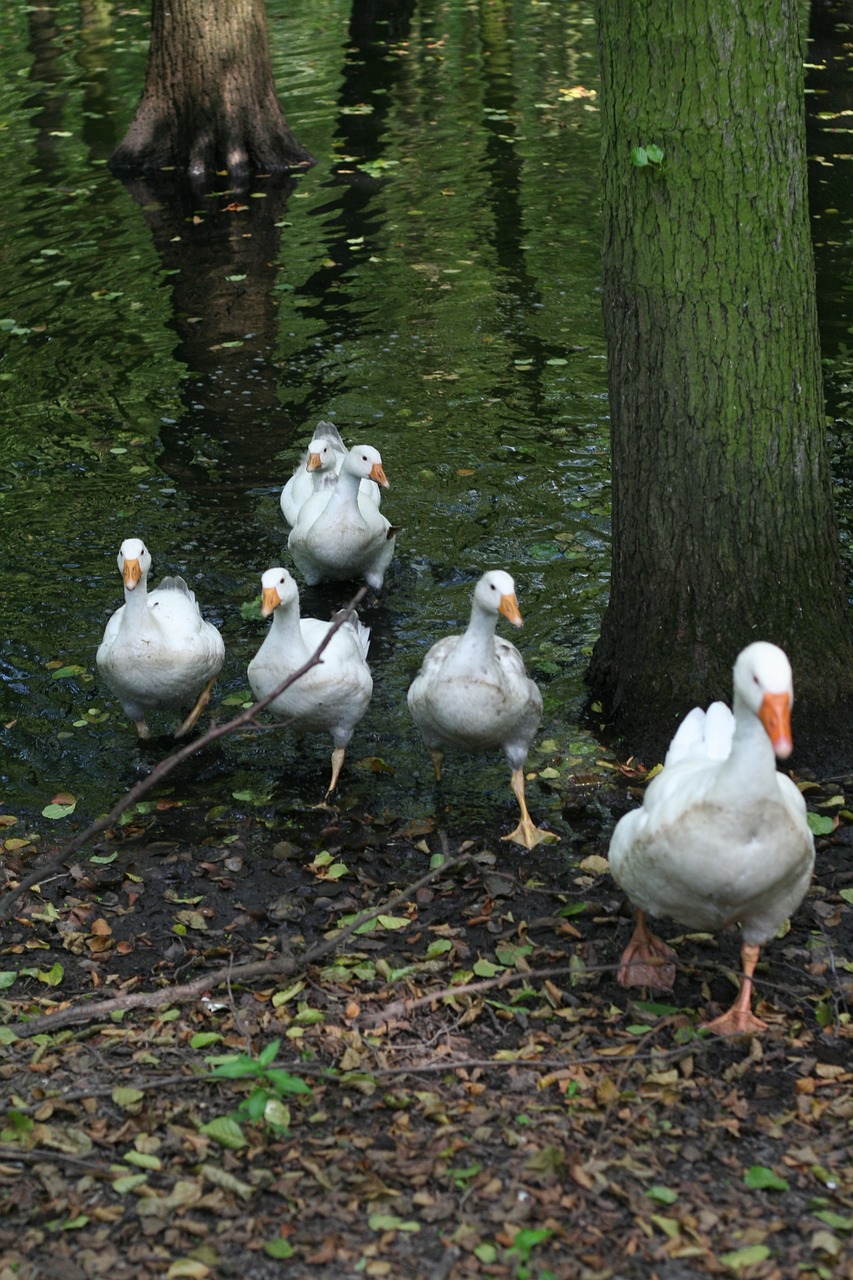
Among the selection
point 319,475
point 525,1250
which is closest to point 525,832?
point 525,1250

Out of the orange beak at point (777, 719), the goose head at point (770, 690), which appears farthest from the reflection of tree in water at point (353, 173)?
the orange beak at point (777, 719)

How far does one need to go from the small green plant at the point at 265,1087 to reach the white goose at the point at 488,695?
2003 mm

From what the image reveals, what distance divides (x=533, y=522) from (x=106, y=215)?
900 centimetres

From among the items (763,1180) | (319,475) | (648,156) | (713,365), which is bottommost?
(763,1180)

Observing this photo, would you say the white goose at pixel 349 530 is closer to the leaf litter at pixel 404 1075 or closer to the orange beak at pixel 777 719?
the leaf litter at pixel 404 1075

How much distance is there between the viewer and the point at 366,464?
26.6ft

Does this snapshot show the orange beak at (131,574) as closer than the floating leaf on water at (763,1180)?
No

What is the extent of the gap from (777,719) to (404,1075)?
69.1 inches

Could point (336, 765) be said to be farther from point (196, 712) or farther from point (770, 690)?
point (770, 690)

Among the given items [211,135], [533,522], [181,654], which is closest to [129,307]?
[211,135]

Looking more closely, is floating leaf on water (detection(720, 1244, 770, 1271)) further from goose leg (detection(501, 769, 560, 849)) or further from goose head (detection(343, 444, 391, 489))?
goose head (detection(343, 444, 391, 489))

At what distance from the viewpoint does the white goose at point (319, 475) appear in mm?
8555

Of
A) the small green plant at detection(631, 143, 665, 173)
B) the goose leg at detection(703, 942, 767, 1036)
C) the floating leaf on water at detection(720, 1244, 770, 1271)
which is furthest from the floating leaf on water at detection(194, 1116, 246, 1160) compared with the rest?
the small green plant at detection(631, 143, 665, 173)

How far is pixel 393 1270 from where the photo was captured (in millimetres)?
3715
